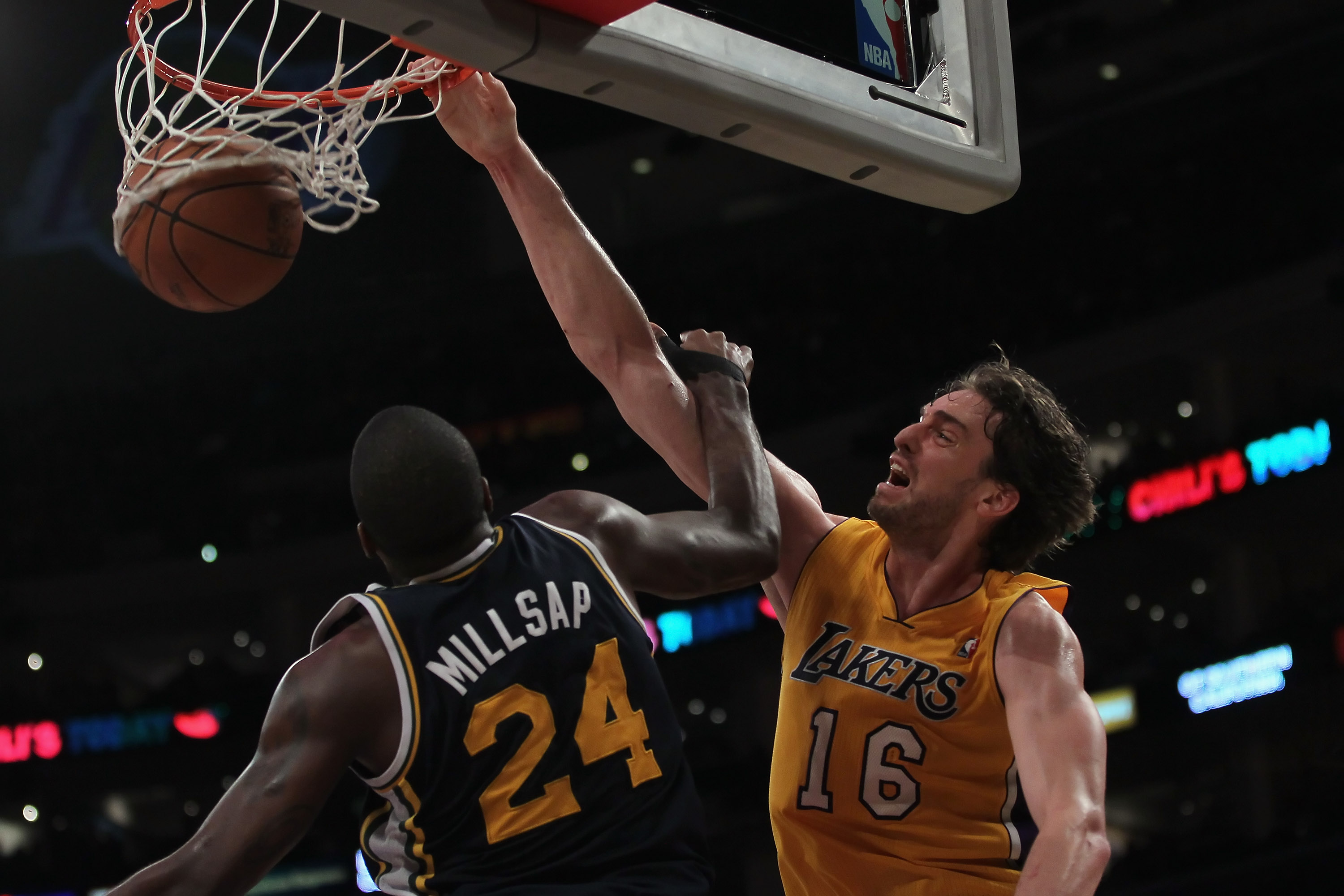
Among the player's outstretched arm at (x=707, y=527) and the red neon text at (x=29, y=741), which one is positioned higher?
the player's outstretched arm at (x=707, y=527)

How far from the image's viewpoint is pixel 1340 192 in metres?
13.5

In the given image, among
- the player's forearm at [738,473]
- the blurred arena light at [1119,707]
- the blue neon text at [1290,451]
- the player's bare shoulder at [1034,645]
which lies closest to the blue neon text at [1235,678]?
the blurred arena light at [1119,707]

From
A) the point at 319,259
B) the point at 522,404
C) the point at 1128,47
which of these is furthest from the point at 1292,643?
the point at 319,259

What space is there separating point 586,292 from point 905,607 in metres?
1.11

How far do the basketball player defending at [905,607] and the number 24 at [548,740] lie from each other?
103cm

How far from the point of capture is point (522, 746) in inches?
82.0

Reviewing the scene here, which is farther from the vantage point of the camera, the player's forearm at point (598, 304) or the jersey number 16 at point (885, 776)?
the player's forearm at point (598, 304)

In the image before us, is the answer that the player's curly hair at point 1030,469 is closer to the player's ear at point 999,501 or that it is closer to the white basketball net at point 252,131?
the player's ear at point 999,501

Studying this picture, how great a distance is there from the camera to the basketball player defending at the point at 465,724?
2.00 m

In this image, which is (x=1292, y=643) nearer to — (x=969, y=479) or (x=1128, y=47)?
(x=1128, y=47)

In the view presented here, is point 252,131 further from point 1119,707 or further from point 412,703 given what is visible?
point 1119,707

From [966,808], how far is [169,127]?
7.56 feet

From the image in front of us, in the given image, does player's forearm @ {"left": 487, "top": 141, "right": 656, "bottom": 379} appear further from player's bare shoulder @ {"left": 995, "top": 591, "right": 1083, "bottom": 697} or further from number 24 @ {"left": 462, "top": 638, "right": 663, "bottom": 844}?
number 24 @ {"left": 462, "top": 638, "right": 663, "bottom": 844}

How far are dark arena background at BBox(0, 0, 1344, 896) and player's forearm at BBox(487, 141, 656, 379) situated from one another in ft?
31.4
